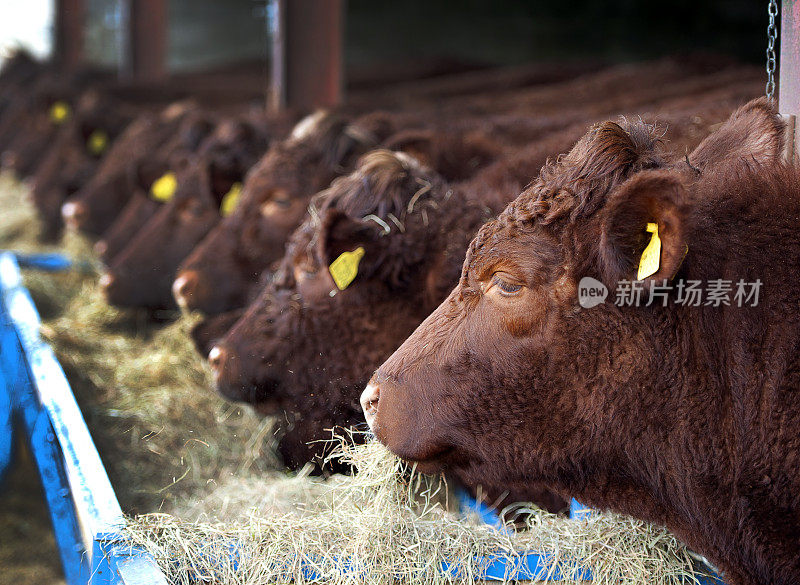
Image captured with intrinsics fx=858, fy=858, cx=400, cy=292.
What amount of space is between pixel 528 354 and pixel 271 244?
8.68 ft

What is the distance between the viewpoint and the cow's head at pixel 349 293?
3252 mm

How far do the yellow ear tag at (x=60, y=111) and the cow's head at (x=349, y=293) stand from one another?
29.7 feet

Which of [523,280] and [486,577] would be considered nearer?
[523,280]

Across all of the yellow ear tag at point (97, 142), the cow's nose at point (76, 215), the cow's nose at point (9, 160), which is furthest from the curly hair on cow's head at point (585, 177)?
the cow's nose at point (9, 160)

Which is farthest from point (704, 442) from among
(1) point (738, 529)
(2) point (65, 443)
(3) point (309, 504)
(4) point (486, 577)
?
(2) point (65, 443)

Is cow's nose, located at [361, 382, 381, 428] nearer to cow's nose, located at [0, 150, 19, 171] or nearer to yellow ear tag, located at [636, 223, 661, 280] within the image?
yellow ear tag, located at [636, 223, 661, 280]

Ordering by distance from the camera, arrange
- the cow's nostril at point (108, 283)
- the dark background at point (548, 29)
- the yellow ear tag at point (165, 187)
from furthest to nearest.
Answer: the dark background at point (548, 29) < the yellow ear tag at point (165, 187) < the cow's nostril at point (108, 283)

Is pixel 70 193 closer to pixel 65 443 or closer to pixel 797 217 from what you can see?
pixel 65 443

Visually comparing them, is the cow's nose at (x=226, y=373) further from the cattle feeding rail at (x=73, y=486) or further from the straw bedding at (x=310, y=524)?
the cattle feeding rail at (x=73, y=486)

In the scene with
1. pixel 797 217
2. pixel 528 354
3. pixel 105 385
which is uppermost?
pixel 797 217

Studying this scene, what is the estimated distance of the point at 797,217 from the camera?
6.96ft

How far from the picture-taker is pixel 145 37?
13977mm

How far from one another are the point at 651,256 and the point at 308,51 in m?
6.33

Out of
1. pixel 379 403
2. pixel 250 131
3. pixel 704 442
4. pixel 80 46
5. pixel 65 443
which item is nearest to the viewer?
pixel 704 442
